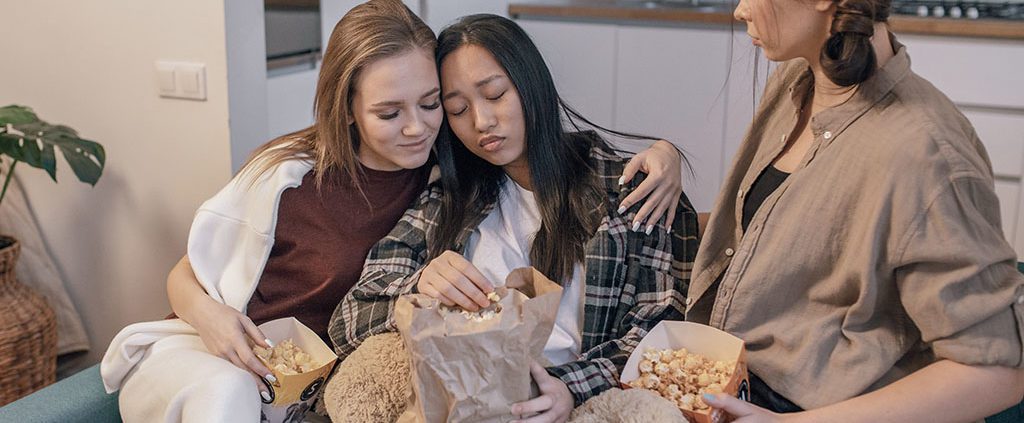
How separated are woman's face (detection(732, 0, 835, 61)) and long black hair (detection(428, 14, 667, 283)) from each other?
0.36 m

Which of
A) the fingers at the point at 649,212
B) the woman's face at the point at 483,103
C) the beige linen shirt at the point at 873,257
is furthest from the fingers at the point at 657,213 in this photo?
the woman's face at the point at 483,103

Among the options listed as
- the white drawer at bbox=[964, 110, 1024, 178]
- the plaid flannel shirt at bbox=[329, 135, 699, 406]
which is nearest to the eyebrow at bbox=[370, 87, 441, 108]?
the plaid flannel shirt at bbox=[329, 135, 699, 406]

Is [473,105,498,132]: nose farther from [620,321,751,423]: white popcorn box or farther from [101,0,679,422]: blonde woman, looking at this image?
[620,321,751,423]: white popcorn box

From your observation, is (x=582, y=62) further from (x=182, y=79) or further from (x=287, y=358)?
(x=287, y=358)

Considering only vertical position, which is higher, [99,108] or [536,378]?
[99,108]

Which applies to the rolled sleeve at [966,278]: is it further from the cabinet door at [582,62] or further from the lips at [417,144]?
the cabinet door at [582,62]

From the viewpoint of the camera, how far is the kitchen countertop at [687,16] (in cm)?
267

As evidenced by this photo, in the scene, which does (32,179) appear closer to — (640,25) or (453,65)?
(453,65)

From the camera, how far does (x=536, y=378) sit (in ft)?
4.30

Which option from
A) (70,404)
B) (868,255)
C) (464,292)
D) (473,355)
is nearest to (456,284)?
(464,292)

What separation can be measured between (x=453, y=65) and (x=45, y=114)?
1.26 metres

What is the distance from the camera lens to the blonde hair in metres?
1.55

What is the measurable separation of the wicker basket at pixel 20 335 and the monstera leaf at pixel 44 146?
22 cm

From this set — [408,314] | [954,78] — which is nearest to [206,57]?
[408,314]
